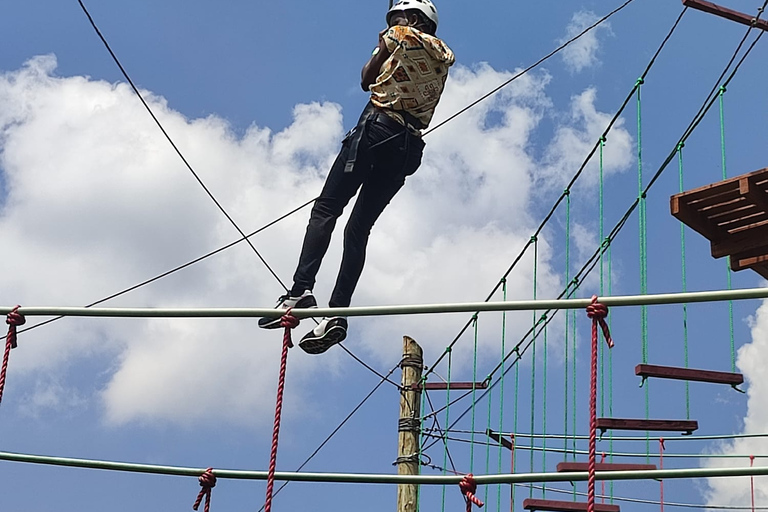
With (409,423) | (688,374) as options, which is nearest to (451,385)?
(409,423)

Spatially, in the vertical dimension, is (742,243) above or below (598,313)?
above

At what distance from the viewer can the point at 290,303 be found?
499 cm

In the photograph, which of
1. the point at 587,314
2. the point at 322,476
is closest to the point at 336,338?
the point at 322,476

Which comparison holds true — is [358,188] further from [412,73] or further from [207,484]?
[207,484]

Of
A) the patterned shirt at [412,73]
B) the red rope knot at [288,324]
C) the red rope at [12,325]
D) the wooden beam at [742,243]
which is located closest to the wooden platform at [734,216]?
the wooden beam at [742,243]

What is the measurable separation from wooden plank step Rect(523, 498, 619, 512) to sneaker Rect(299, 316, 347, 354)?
2.95m

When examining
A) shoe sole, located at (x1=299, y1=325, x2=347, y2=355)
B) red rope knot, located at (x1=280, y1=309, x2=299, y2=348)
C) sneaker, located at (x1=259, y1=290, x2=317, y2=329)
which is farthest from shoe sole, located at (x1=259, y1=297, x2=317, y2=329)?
red rope knot, located at (x1=280, y1=309, x2=299, y2=348)

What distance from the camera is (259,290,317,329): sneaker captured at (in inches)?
194

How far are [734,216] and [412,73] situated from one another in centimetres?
268

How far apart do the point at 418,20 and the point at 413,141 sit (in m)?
0.51

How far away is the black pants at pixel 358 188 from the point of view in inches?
200

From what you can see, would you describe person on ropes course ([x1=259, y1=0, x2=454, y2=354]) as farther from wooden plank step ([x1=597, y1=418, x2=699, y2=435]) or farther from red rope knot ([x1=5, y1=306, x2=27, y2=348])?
wooden plank step ([x1=597, y1=418, x2=699, y2=435])

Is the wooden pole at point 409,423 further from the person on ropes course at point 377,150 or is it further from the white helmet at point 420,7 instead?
the white helmet at point 420,7

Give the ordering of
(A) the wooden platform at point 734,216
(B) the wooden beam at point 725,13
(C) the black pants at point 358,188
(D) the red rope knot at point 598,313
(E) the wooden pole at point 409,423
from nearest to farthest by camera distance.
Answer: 1. (D) the red rope knot at point 598,313
2. (C) the black pants at point 358,188
3. (A) the wooden platform at point 734,216
4. (B) the wooden beam at point 725,13
5. (E) the wooden pole at point 409,423
